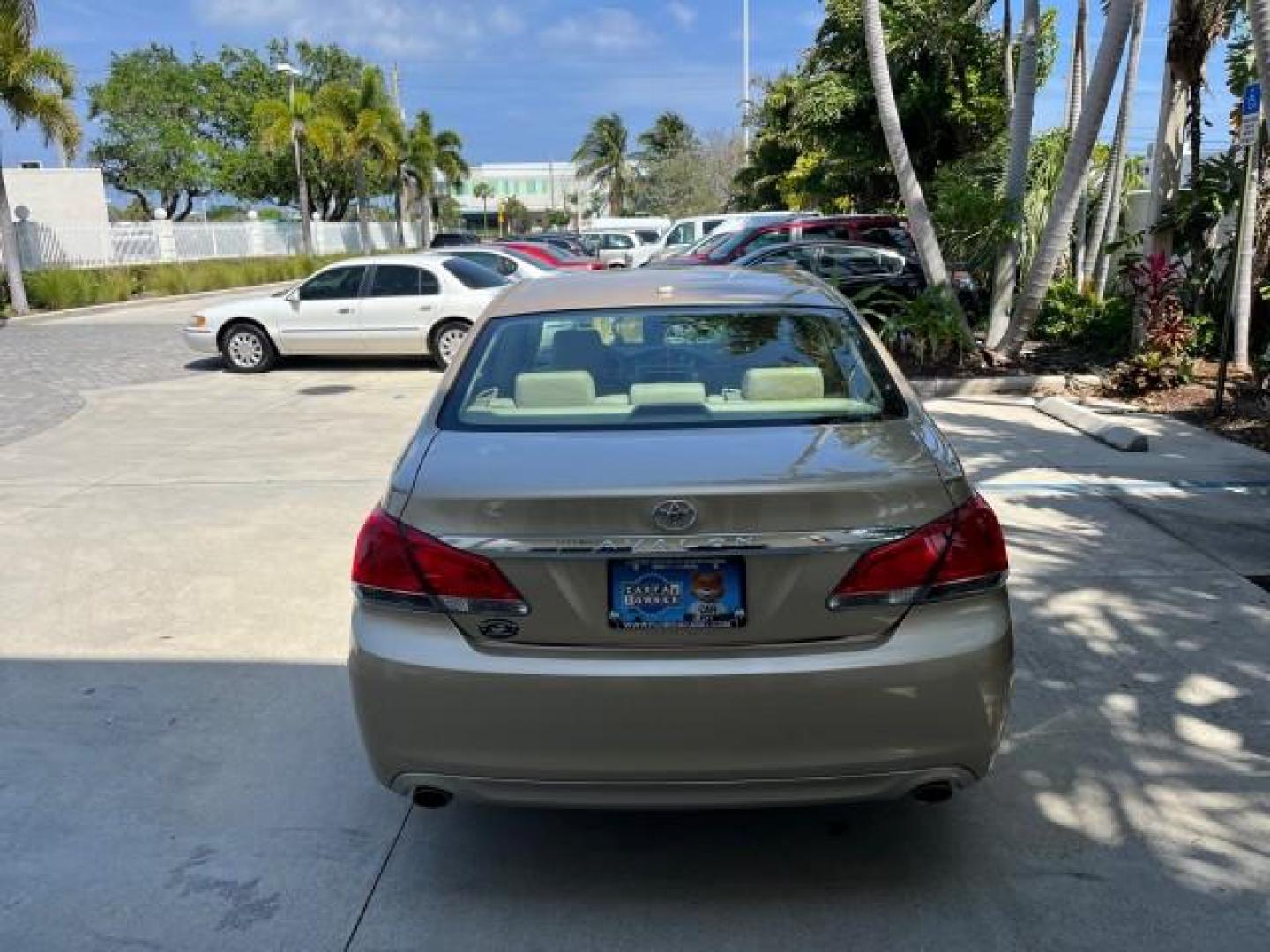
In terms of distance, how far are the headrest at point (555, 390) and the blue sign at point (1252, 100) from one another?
7.76 m

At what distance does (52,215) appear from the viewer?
32.2 metres

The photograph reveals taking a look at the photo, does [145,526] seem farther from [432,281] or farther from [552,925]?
[432,281]

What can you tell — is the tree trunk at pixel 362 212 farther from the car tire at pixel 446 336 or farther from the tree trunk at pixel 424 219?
the car tire at pixel 446 336

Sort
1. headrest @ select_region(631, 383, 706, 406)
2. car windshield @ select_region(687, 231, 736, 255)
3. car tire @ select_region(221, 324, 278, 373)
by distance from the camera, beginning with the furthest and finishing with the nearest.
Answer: car windshield @ select_region(687, 231, 736, 255) → car tire @ select_region(221, 324, 278, 373) → headrest @ select_region(631, 383, 706, 406)

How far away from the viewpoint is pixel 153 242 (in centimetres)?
3092

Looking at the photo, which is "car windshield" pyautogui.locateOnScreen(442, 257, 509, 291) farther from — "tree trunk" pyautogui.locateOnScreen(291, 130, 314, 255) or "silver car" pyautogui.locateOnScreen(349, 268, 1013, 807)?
"tree trunk" pyautogui.locateOnScreen(291, 130, 314, 255)

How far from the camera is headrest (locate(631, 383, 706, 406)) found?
138 inches

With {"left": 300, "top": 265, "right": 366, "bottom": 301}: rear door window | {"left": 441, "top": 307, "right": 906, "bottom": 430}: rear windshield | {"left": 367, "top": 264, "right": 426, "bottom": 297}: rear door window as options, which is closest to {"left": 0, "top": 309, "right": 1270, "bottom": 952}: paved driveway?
{"left": 441, "top": 307, "right": 906, "bottom": 430}: rear windshield

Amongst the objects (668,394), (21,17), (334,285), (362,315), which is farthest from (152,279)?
(668,394)

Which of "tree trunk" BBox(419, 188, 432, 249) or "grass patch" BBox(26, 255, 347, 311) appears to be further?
"tree trunk" BBox(419, 188, 432, 249)

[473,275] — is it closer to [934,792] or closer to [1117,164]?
[1117,164]

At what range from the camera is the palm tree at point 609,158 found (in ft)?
244

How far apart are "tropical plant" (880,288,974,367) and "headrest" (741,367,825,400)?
855cm

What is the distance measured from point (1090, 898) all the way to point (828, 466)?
4.67 ft
